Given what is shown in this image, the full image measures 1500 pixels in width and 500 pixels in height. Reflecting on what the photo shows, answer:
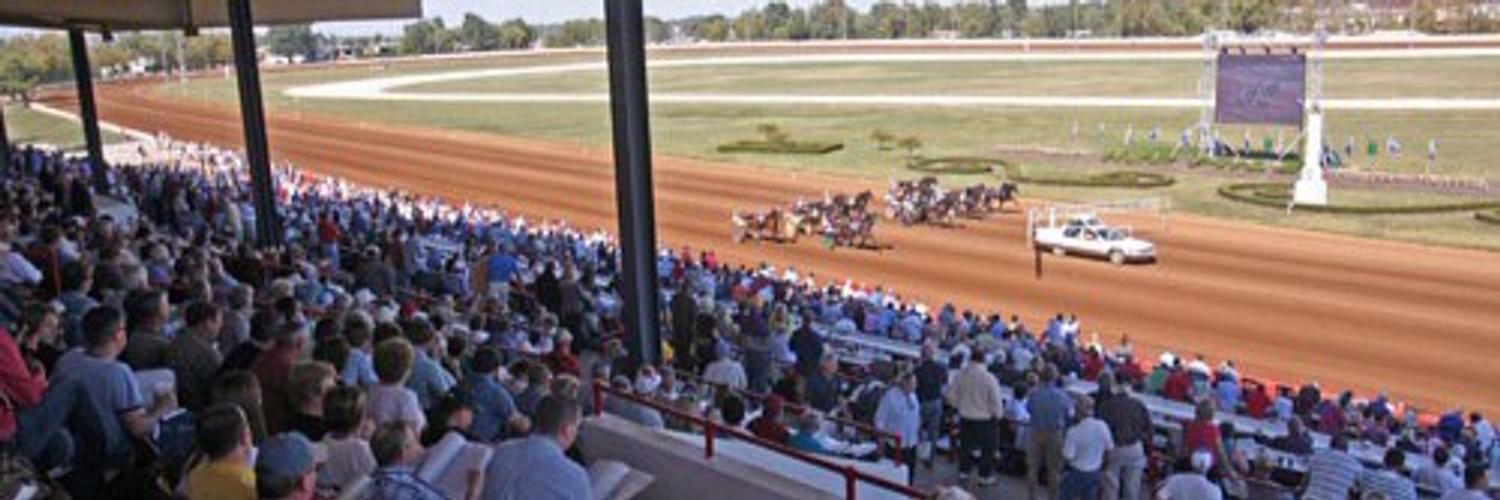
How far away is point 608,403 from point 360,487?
3421 millimetres

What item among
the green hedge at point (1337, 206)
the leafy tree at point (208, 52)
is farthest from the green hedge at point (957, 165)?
the leafy tree at point (208, 52)

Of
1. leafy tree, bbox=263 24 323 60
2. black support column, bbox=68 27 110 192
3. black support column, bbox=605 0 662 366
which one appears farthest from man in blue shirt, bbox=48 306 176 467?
leafy tree, bbox=263 24 323 60

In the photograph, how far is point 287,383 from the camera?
19.3ft

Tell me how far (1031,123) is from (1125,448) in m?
48.8

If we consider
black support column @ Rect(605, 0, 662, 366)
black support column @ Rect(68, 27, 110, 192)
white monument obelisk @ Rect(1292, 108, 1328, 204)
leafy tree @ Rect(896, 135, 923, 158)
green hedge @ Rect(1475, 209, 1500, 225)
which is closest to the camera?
black support column @ Rect(605, 0, 662, 366)

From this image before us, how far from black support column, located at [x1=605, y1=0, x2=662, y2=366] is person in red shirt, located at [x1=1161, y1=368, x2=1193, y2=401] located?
4.98 m

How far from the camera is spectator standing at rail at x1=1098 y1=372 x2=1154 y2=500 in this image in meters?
8.82

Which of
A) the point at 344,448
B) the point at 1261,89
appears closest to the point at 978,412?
the point at 344,448

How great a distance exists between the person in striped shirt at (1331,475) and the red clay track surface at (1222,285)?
9.53 meters

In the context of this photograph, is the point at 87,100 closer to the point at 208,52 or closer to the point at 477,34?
the point at 208,52

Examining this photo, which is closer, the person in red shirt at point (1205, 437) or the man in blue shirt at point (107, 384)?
the man in blue shirt at point (107, 384)

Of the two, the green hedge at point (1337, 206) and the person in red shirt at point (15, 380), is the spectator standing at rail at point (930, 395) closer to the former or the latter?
the person in red shirt at point (15, 380)

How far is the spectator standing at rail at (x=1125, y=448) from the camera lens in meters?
8.82

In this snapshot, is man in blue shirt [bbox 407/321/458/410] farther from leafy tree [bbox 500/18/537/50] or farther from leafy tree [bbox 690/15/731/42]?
leafy tree [bbox 500/18/537/50]
